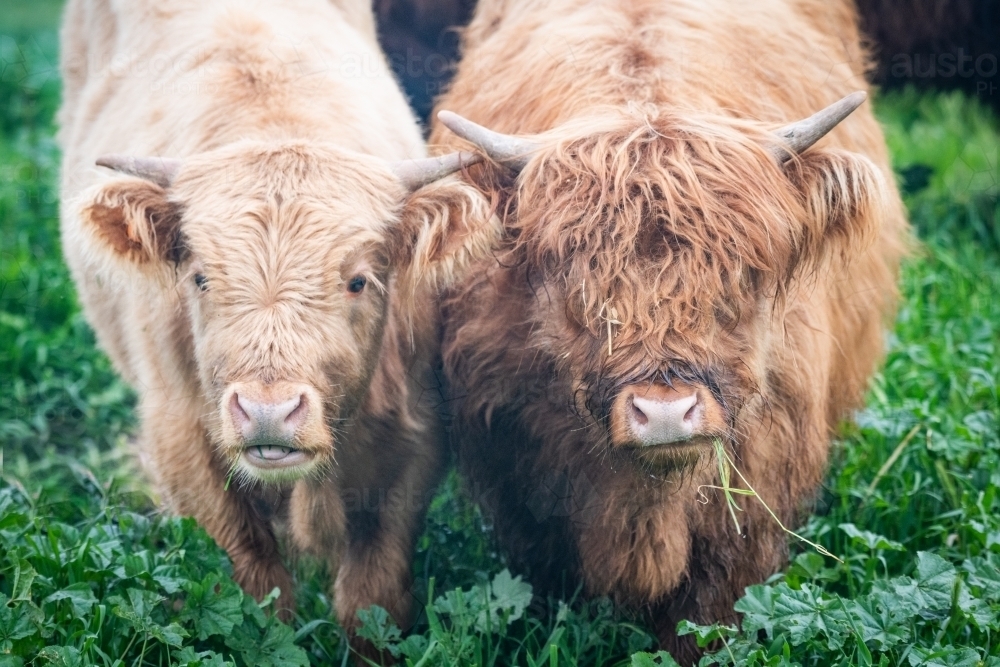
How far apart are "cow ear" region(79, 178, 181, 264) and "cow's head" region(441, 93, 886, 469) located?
2.67ft

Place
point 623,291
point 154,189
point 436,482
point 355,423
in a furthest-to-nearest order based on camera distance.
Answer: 1. point 436,482
2. point 355,423
3. point 154,189
4. point 623,291

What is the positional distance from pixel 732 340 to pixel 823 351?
0.64 metres

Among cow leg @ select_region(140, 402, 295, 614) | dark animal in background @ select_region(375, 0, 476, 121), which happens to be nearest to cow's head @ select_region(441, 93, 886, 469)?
cow leg @ select_region(140, 402, 295, 614)

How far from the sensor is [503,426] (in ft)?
11.1

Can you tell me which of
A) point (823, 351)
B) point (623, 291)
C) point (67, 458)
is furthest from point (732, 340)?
point (67, 458)

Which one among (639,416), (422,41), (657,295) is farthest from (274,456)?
(422,41)

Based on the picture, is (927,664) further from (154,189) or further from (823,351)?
(154,189)

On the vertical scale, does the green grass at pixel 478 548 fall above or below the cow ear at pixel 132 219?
below

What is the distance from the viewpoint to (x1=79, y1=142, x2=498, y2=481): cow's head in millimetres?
2793

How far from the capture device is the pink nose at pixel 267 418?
2.71 metres

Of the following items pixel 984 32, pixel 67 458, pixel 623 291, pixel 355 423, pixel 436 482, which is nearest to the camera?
pixel 623 291

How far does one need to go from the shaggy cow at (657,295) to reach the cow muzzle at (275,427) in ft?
2.22

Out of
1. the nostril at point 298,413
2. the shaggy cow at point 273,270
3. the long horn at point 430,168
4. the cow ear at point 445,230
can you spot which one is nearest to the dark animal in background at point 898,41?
the shaggy cow at point 273,270

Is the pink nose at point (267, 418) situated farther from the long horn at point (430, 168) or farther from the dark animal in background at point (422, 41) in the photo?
the dark animal in background at point (422, 41)
